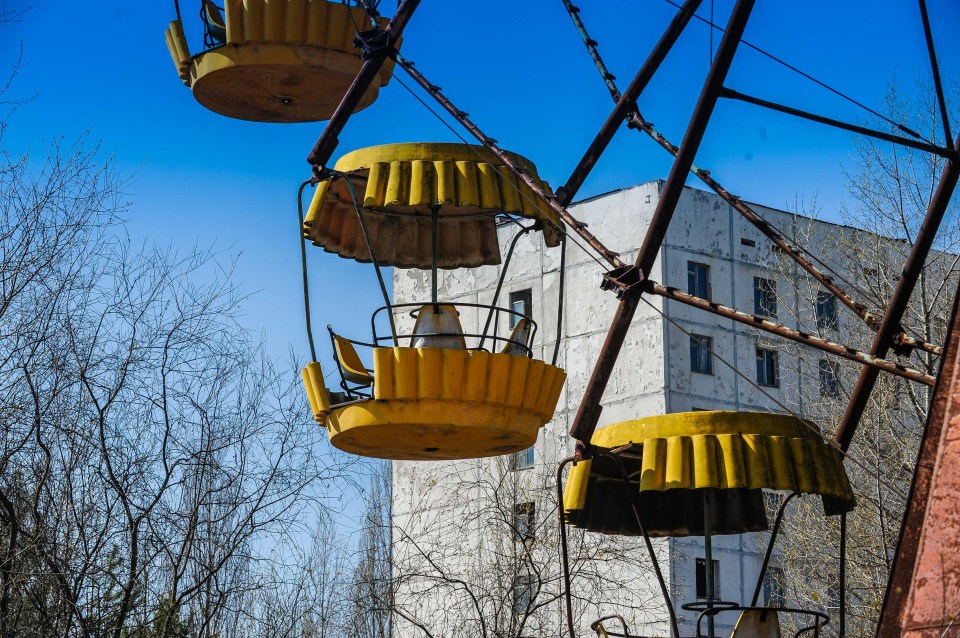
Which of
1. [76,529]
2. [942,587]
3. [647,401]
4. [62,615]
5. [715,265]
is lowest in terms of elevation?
[942,587]

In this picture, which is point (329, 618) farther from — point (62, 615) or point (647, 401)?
point (647, 401)

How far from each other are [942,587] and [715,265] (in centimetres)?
4113

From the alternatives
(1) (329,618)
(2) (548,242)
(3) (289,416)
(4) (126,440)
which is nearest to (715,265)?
(1) (329,618)

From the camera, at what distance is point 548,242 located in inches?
509

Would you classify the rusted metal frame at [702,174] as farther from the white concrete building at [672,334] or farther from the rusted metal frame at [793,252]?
the white concrete building at [672,334]

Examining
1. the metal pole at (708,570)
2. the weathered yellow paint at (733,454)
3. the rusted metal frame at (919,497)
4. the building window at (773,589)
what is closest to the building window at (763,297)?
the building window at (773,589)

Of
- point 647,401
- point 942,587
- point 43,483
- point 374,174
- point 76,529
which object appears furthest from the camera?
point 647,401

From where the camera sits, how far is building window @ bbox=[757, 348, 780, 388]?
4528 centimetres

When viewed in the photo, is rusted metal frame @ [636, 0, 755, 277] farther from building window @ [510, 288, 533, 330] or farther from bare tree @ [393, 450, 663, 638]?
building window @ [510, 288, 533, 330]

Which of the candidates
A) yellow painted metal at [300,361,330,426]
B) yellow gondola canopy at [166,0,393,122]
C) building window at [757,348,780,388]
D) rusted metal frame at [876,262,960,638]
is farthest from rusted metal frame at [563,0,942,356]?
building window at [757,348,780,388]

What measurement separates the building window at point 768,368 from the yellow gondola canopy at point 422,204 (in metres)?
32.0

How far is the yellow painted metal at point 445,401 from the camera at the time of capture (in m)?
11.2

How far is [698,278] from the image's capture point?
4481 cm

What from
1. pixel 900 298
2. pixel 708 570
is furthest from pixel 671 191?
pixel 708 570
